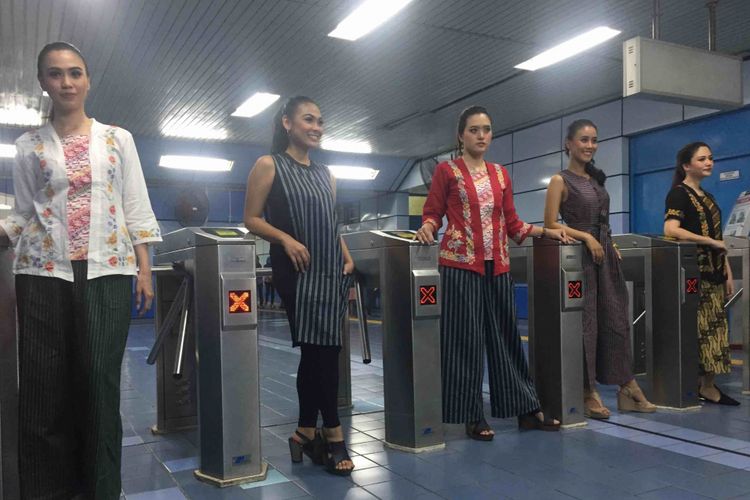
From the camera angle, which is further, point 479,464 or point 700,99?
point 700,99

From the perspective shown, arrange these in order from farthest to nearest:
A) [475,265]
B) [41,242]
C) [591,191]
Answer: [591,191] < [475,265] < [41,242]

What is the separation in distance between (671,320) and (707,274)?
377 millimetres

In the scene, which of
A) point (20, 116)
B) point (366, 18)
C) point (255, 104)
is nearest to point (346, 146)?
point (255, 104)

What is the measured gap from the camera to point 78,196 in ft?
5.31

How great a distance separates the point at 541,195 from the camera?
871 cm

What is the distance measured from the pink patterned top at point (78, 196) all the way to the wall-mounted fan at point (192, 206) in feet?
28.2

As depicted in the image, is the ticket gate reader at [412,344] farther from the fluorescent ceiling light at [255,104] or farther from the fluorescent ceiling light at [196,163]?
the fluorescent ceiling light at [196,163]

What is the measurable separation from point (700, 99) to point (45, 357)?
425 cm

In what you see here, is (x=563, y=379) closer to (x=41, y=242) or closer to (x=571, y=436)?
(x=571, y=436)

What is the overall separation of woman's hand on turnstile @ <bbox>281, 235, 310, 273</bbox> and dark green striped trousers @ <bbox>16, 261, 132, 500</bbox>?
1.87ft

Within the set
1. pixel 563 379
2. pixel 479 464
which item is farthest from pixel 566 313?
pixel 479 464

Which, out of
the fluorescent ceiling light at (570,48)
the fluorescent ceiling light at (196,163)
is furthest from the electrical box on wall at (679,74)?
the fluorescent ceiling light at (196,163)

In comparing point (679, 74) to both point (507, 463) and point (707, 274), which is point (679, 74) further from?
point (507, 463)

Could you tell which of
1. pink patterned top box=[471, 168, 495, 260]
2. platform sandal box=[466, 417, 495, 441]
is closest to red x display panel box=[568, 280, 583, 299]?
pink patterned top box=[471, 168, 495, 260]
